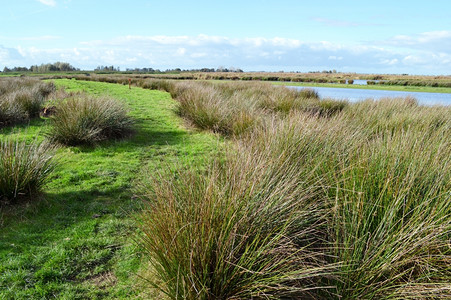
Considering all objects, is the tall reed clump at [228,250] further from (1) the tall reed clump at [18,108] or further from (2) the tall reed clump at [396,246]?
(1) the tall reed clump at [18,108]

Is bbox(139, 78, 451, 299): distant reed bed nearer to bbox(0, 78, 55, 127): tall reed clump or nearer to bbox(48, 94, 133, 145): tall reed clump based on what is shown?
bbox(48, 94, 133, 145): tall reed clump

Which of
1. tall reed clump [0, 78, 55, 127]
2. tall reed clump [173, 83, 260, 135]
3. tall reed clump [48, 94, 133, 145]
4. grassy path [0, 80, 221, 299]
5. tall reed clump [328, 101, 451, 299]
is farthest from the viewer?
tall reed clump [0, 78, 55, 127]

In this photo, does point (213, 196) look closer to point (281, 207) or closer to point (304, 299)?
point (281, 207)

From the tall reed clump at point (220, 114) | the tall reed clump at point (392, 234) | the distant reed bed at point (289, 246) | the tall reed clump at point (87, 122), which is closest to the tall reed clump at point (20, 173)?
the distant reed bed at point (289, 246)

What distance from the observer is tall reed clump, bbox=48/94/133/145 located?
671 centimetres

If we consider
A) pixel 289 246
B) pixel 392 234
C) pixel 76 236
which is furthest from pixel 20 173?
pixel 392 234

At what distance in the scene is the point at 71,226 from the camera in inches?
141

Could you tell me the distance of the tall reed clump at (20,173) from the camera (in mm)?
3752

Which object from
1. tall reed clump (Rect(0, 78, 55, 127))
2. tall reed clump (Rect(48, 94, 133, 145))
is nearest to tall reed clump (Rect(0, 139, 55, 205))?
tall reed clump (Rect(48, 94, 133, 145))

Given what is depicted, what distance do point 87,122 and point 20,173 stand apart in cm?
328

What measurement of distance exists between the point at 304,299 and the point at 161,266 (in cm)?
111

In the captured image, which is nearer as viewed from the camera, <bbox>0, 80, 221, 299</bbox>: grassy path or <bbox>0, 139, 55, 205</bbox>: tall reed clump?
<bbox>0, 80, 221, 299</bbox>: grassy path

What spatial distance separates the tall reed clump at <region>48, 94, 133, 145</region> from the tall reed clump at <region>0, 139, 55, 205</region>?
8.36 ft

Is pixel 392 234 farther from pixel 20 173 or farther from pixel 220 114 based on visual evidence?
pixel 220 114
